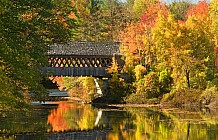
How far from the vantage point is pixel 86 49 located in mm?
46844

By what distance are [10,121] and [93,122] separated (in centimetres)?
457

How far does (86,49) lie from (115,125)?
20.2 meters

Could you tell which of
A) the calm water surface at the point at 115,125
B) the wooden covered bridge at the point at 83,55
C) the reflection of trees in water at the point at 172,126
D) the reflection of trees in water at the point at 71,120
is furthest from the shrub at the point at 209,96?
the reflection of trees in water at the point at 71,120

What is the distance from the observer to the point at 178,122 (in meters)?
28.9

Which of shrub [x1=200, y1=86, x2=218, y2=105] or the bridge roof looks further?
the bridge roof

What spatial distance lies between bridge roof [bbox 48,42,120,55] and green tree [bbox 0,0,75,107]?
2749 cm

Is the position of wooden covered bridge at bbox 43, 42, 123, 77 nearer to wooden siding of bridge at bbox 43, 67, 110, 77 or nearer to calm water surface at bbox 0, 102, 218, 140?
wooden siding of bridge at bbox 43, 67, 110, 77

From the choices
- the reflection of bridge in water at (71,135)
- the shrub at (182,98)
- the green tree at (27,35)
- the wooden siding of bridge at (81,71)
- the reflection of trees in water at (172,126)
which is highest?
the green tree at (27,35)

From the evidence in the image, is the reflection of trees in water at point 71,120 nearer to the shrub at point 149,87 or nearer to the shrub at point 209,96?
the shrub at point 149,87

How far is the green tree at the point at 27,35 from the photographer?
15.2 metres

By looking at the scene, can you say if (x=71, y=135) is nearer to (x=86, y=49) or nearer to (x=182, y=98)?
(x=182, y=98)

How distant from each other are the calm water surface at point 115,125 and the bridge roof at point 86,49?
11672mm

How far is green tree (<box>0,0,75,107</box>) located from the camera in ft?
49.8

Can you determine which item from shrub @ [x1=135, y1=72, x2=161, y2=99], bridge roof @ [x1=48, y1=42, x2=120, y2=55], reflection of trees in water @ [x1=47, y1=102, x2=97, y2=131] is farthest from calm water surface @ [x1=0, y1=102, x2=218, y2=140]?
bridge roof @ [x1=48, y1=42, x2=120, y2=55]
